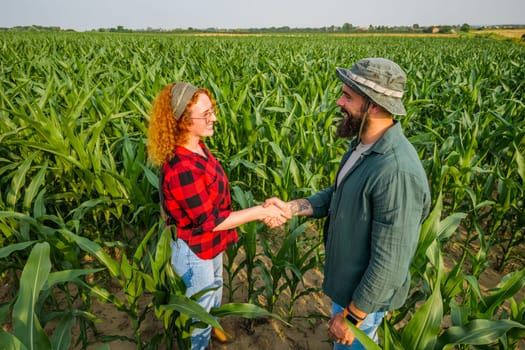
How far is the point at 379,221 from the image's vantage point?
3.68 feet

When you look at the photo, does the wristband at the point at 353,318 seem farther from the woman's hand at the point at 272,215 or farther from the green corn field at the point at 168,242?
the woman's hand at the point at 272,215

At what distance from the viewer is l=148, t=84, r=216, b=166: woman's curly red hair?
1.49m

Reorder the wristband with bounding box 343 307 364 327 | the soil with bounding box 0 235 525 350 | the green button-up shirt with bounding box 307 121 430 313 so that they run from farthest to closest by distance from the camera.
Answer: the soil with bounding box 0 235 525 350, the wristband with bounding box 343 307 364 327, the green button-up shirt with bounding box 307 121 430 313

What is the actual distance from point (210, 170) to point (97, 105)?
98.6 inches

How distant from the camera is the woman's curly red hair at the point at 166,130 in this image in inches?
58.6

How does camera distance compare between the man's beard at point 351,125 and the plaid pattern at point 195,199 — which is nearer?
the man's beard at point 351,125

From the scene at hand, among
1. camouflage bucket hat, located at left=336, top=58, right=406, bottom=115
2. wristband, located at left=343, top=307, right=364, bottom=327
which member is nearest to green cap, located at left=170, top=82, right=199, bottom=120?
camouflage bucket hat, located at left=336, top=58, right=406, bottom=115

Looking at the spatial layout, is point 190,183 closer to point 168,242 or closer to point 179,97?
point 168,242

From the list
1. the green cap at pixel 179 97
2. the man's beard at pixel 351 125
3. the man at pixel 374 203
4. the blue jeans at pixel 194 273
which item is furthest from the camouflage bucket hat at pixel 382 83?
the blue jeans at pixel 194 273

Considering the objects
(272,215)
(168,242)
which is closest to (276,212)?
(272,215)

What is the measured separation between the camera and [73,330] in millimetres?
2105

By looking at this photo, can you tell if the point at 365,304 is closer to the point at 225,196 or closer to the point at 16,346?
the point at 225,196

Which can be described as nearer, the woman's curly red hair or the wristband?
the wristband

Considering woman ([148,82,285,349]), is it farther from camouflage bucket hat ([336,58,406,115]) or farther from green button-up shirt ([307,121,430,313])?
camouflage bucket hat ([336,58,406,115])
